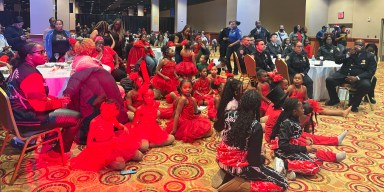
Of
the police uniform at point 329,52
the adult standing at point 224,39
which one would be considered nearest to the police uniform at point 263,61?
the police uniform at point 329,52

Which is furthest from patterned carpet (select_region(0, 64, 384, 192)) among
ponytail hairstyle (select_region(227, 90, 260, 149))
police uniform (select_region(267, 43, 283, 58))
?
police uniform (select_region(267, 43, 283, 58))

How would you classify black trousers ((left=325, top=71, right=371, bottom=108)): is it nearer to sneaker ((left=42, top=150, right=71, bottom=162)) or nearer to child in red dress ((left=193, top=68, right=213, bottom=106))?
child in red dress ((left=193, top=68, right=213, bottom=106))

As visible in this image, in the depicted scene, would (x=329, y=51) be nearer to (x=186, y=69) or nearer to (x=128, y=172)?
(x=186, y=69)

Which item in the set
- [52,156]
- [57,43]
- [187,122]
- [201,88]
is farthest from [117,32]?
[52,156]

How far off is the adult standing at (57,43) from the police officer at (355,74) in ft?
15.7

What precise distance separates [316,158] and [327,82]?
10.8ft

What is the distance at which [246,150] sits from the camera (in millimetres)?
2598

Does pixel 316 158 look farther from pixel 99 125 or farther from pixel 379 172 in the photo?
pixel 99 125

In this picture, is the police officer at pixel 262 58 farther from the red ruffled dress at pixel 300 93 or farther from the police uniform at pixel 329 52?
the red ruffled dress at pixel 300 93

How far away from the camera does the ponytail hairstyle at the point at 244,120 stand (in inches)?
99.8

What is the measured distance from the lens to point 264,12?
23422 millimetres

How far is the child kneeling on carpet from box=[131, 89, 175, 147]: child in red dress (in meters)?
1.28

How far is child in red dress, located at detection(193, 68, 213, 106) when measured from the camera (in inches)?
224

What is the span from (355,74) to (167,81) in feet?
11.1
